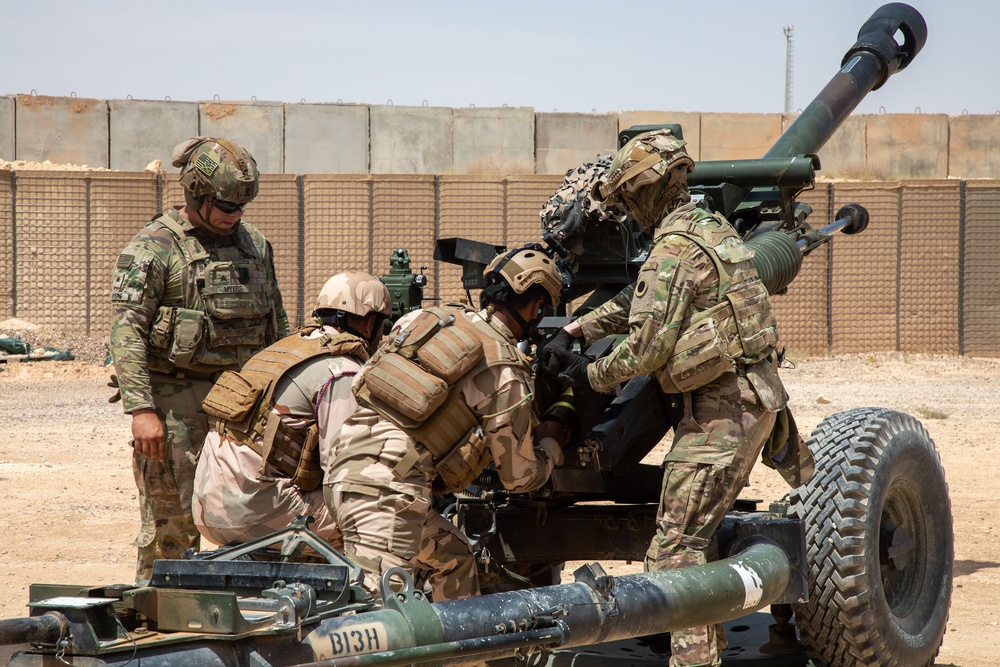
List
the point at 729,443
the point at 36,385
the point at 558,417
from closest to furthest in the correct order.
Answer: the point at 729,443 < the point at 558,417 < the point at 36,385

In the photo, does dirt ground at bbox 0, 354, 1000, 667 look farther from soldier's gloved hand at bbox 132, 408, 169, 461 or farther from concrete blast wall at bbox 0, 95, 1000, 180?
concrete blast wall at bbox 0, 95, 1000, 180

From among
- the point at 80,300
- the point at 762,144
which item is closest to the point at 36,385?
the point at 80,300

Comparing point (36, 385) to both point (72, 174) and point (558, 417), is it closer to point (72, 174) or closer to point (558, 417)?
point (72, 174)

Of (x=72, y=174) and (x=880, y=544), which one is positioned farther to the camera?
(x=72, y=174)

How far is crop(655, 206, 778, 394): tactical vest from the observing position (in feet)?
13.0

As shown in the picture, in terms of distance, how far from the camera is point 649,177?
4.10 m

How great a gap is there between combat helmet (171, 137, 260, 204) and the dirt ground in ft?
7.70

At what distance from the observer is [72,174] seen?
16.4m

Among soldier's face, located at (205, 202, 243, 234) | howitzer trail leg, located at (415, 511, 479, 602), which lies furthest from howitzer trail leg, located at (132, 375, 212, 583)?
howitzer trail leg, located at (415, 511, 479, 602)

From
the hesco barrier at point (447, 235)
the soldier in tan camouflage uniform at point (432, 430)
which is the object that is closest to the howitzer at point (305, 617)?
the soldier in tan camouflage uniform at point (432, 430)

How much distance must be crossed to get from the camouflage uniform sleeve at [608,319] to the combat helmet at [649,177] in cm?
33

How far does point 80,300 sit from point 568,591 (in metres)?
14.6

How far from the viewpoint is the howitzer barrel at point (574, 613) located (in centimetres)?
267

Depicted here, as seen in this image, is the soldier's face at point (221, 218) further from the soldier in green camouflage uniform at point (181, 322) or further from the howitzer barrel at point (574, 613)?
the howitzer barrel at point (574, 613)
